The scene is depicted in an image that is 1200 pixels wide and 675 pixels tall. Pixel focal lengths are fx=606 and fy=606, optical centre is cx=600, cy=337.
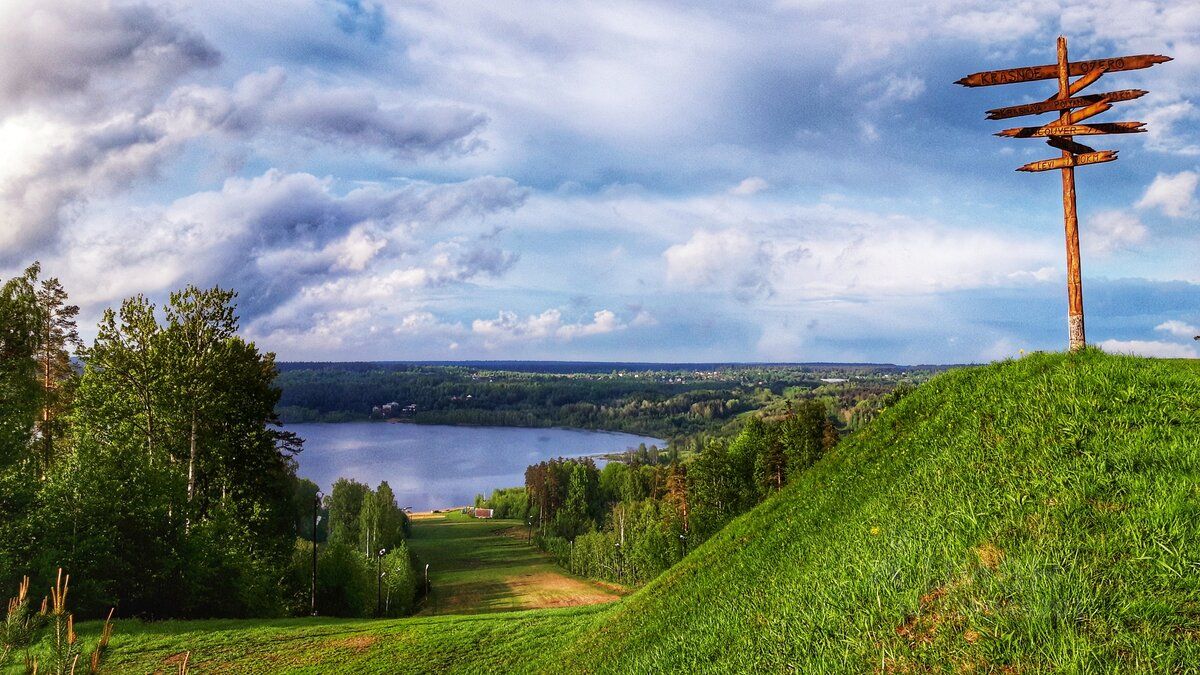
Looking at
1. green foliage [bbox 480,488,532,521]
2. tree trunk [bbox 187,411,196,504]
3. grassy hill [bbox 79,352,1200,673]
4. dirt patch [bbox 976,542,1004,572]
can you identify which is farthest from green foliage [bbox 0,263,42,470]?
green foliage [bbox 480,488,532,521]

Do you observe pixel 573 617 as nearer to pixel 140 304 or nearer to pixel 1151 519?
pixel 1151 519

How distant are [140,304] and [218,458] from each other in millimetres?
7657

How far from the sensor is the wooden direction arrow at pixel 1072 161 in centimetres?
1187

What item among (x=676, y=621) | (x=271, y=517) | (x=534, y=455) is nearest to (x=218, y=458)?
(x=271, y=517)

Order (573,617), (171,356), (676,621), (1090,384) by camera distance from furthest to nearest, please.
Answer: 1. (171,356)
2. (573,617)
3. (676,621)
4. (1090,384)

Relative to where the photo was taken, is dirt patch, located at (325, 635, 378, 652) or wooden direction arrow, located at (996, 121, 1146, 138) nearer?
wooden direction arrow, located at (996, 121, 1146, 138)

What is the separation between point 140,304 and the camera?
2681 centimetres

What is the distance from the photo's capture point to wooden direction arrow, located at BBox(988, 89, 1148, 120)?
11891mm

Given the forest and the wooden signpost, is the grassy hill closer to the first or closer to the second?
the wooden signpost

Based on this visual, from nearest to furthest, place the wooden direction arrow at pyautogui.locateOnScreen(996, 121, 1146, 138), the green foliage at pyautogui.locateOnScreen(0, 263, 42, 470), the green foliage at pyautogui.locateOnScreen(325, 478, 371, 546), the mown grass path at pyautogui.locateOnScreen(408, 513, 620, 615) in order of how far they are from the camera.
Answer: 1. the wooden direction arrow at pyautogui.locateOnScreen(996, 121, 1146, 138)
2. the green foliage at pyautogui.locateOnScreen(0, 263, 42, 470)
3. the mown grass path at pyautogui.locateOnScreen(408, 513, 620, 615)
4. the green foliage at pyautogui.locateOnScreen(325, 478, 371, 546)

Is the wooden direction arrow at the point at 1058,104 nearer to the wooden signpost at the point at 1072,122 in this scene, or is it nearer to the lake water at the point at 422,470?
the wooden signpost at the point at 1072,122

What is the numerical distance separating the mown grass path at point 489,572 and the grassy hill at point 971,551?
35282mm

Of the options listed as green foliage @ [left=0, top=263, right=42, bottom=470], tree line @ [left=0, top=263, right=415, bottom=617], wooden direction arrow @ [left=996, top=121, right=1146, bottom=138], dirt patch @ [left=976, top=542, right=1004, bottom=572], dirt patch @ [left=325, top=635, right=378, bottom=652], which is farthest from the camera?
green foliage @ [left=0, top=263, right=42, bottom=470]

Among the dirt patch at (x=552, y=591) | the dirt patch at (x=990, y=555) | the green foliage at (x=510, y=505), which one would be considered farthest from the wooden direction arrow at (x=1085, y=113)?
→ the green foliage at (x=510, y=505)
